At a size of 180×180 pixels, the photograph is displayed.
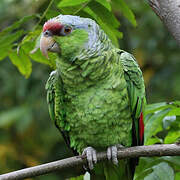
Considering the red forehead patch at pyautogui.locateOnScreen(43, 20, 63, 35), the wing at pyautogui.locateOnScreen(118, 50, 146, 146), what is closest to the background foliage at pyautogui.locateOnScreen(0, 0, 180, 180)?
the wing at pyautogui.locateOnScreen(118, 50, 146, 146)

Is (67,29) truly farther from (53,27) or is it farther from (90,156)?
(90,156)

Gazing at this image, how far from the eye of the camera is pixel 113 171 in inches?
90.4

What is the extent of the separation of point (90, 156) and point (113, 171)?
35 centimetres

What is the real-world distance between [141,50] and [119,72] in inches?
103

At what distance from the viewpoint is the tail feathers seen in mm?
2279

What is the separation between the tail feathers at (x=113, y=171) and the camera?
89.7 inches

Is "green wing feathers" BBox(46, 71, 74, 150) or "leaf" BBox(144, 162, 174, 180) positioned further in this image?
"green wing feathers" BBox(46, 71, 74, 150)

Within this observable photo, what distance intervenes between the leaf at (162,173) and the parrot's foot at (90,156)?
37 cm

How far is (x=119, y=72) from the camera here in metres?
2.05

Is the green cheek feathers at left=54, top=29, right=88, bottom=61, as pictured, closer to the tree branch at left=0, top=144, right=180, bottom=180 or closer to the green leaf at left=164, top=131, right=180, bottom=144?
the tree branch at left=0, top=144, right=180, bottom=180

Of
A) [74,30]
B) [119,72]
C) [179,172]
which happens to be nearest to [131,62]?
[119,72]

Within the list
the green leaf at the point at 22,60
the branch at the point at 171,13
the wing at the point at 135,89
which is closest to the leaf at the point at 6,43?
the green leaf at the point at 22,60

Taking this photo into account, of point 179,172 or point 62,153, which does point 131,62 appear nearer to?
point 179,172

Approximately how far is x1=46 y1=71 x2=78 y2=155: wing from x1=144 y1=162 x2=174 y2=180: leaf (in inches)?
25.2
